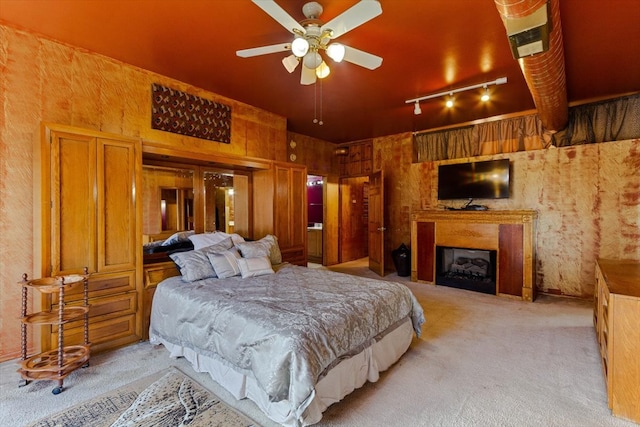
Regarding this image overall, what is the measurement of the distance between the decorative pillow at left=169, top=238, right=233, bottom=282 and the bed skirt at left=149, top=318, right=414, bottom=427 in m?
0.67

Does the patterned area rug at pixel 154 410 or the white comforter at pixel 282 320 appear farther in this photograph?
the patterned area rug at pixel 154 410

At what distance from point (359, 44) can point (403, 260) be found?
4.33m

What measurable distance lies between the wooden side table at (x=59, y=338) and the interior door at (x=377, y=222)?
15.8ft

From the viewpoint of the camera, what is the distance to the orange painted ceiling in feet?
7.93

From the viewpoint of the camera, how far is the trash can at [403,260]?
605cm

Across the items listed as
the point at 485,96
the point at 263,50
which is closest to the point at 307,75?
the point at 263,50

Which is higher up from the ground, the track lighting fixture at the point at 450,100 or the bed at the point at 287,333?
the track lighting fixture at the point at 450,100

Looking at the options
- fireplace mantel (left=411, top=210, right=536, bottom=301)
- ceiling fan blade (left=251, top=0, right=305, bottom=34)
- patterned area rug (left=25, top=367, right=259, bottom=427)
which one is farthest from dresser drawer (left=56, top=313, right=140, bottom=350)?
fireplace mantel (left=411, top=210, right=536, bottom=301)

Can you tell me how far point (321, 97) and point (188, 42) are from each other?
75.9 inches

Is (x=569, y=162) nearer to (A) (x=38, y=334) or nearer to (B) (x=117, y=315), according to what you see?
(B) (x=117, y=315)

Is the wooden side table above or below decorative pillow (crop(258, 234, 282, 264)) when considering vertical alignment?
below

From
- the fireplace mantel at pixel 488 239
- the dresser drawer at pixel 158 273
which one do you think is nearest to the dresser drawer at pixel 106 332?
the dresser drawer at pixel 158 273

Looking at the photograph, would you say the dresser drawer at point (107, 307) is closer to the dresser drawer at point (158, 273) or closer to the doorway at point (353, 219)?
the dresser drawer at point (158, 273)

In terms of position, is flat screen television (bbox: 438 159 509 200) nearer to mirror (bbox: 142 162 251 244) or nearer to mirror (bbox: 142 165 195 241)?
mirror (bbox: 142 162 251 244)
